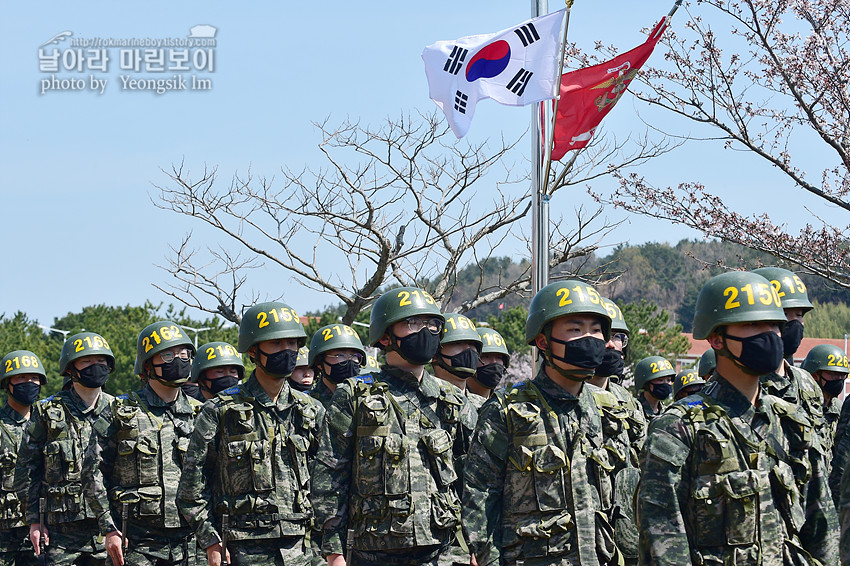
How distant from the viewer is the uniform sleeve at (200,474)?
8148mm

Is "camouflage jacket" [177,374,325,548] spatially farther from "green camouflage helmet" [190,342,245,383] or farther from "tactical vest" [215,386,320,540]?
"green camouflage helmet" [190,342,245,383]

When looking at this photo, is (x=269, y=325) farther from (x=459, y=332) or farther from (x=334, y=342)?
(x=334, y=342)

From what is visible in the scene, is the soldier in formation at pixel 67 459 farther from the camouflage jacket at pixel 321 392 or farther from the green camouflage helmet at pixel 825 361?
the green camouflage helmet at pixel 825 361

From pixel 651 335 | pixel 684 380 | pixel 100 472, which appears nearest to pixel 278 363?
pixel 100 472

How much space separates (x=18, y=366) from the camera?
1262 cm

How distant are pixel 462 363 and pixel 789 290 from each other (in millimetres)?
2501

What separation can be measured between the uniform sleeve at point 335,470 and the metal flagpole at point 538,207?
5356 mm

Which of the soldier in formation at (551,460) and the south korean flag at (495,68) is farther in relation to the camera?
the south korean flag at (495,68)

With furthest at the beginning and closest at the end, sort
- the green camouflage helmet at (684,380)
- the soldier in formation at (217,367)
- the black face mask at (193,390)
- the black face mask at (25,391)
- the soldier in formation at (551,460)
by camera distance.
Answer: the black face mask at (25,391), the green camouflage helmet at (684,380), the black face mask at (193,390), the soldier in formation at (217,367), the soldier in formation at (551,460)

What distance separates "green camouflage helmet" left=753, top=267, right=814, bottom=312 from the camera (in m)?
8.16

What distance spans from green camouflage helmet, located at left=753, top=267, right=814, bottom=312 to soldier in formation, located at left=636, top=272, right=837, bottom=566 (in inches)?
106

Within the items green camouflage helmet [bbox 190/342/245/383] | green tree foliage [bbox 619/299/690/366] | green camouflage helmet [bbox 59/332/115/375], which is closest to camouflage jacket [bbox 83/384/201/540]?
green camouflage helmet [bbox 59/332/115/375]

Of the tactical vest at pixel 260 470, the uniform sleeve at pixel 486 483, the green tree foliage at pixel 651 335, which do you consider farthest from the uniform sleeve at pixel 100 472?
the green tree foliage at pixel 651 335

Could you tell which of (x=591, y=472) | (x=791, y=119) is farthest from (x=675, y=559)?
(x=791, y=119)
